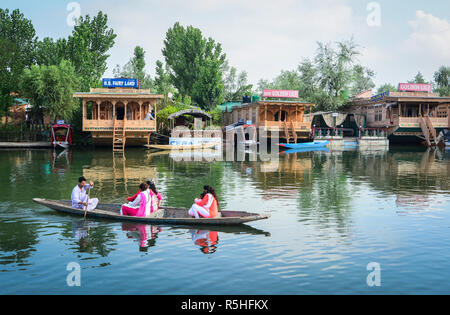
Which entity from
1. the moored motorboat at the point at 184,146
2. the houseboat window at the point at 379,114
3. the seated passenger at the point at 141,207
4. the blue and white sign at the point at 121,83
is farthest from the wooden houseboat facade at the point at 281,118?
the seated passenger at the point at 141,207

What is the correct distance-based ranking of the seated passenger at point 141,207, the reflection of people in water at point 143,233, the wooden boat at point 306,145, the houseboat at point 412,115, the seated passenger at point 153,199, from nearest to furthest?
the reflection of people in water at point 143,233
the seated passenger at point 141,207
the seated passenger at point 153,199
the wooden boat at point 306,145
the houseboat at point 412,115

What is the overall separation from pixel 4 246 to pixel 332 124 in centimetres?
5061

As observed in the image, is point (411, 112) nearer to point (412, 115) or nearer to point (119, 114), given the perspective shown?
point (412, 115)

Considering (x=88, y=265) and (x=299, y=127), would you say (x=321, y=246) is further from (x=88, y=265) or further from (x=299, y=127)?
(x=299, y=127)

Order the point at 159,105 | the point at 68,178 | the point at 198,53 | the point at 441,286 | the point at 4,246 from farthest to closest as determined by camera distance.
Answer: the point at 198,53 < the point at 159,105 < the point at 68,178 < the point at 4,246 < the point at 441,286

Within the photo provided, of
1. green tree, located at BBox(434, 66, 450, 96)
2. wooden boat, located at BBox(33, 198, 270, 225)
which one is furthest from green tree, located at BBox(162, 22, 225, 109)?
wooden boat, located at BBox(33, 198, 270, 225)

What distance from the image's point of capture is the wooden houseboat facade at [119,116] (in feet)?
134

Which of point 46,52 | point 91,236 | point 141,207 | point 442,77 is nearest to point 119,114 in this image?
point 46,52

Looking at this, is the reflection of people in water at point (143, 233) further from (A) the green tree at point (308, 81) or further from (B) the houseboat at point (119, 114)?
(A) the green tree at point (308, 81)

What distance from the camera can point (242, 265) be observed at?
29.7 feet

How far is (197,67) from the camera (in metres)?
67.9

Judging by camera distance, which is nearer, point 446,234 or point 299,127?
point 446,234

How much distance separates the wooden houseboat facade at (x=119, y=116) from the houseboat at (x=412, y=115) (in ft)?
89.8

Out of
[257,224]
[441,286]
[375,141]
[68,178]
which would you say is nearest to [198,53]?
[375,141]
